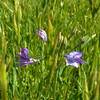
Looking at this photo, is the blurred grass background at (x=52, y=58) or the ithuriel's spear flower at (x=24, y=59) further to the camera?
the ithuriel's spear flower at (x=24, y=59)

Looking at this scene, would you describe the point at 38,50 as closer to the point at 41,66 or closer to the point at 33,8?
the point at 41,66

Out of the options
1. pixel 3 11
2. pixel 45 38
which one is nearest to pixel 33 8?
pixel 3 11

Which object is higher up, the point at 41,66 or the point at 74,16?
the point at 74,16

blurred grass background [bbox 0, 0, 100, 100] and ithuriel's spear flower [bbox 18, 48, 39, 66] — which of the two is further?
ithuriel's spear flower [bbox 18, 48, 39, 66]

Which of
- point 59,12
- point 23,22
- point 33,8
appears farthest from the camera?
point 33,8

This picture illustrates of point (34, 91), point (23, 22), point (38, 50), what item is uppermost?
point (23, 22)

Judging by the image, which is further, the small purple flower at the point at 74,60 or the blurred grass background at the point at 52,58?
the small purple flower at the point at 74,60

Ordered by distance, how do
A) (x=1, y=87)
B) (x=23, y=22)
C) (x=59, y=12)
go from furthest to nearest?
1. (x=59, y=12)
2. (x=23, y=22)
3. (x=1, y=87)

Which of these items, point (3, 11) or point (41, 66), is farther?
point (3, 11)
